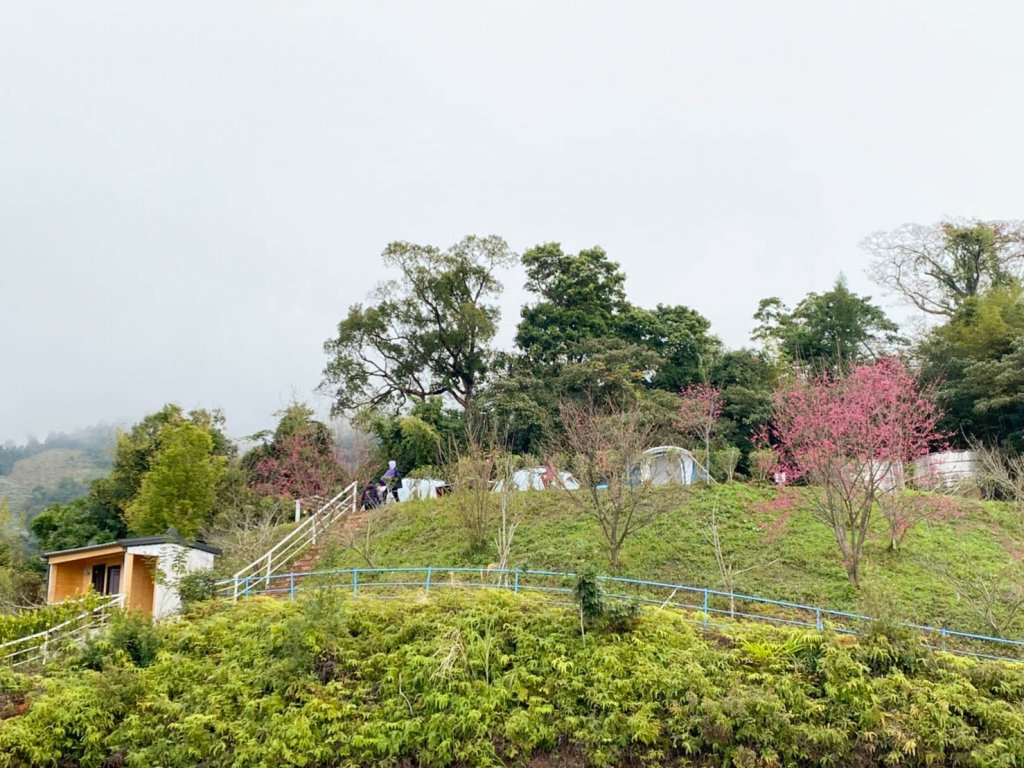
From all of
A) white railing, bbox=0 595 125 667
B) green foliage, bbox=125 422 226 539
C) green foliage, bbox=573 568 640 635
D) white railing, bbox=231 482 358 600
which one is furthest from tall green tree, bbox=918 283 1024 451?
white railing, bbox=0 595 125 667

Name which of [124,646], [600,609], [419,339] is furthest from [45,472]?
[600,609]

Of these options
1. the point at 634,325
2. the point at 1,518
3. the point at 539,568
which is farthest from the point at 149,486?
the point at 634,325

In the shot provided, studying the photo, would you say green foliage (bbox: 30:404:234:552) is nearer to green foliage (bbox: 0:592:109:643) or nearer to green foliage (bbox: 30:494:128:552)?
green foliage (bbox: 30:494:128:552)

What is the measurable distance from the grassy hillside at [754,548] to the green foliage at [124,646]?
6.91 m

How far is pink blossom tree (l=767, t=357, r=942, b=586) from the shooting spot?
49.9ft

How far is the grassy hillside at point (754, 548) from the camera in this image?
47.8 ft

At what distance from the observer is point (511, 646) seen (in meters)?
10.2

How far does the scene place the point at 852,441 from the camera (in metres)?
15.9

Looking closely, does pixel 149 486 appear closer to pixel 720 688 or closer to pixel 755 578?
pixel 755 578

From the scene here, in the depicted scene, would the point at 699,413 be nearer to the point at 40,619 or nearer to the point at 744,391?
the point at 744,391

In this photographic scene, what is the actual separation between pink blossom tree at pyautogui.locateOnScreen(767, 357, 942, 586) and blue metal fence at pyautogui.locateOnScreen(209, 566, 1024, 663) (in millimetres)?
2242

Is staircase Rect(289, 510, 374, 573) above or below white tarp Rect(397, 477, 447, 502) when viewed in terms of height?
below

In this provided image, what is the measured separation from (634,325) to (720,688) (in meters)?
24.9

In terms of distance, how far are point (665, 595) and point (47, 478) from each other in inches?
2595
